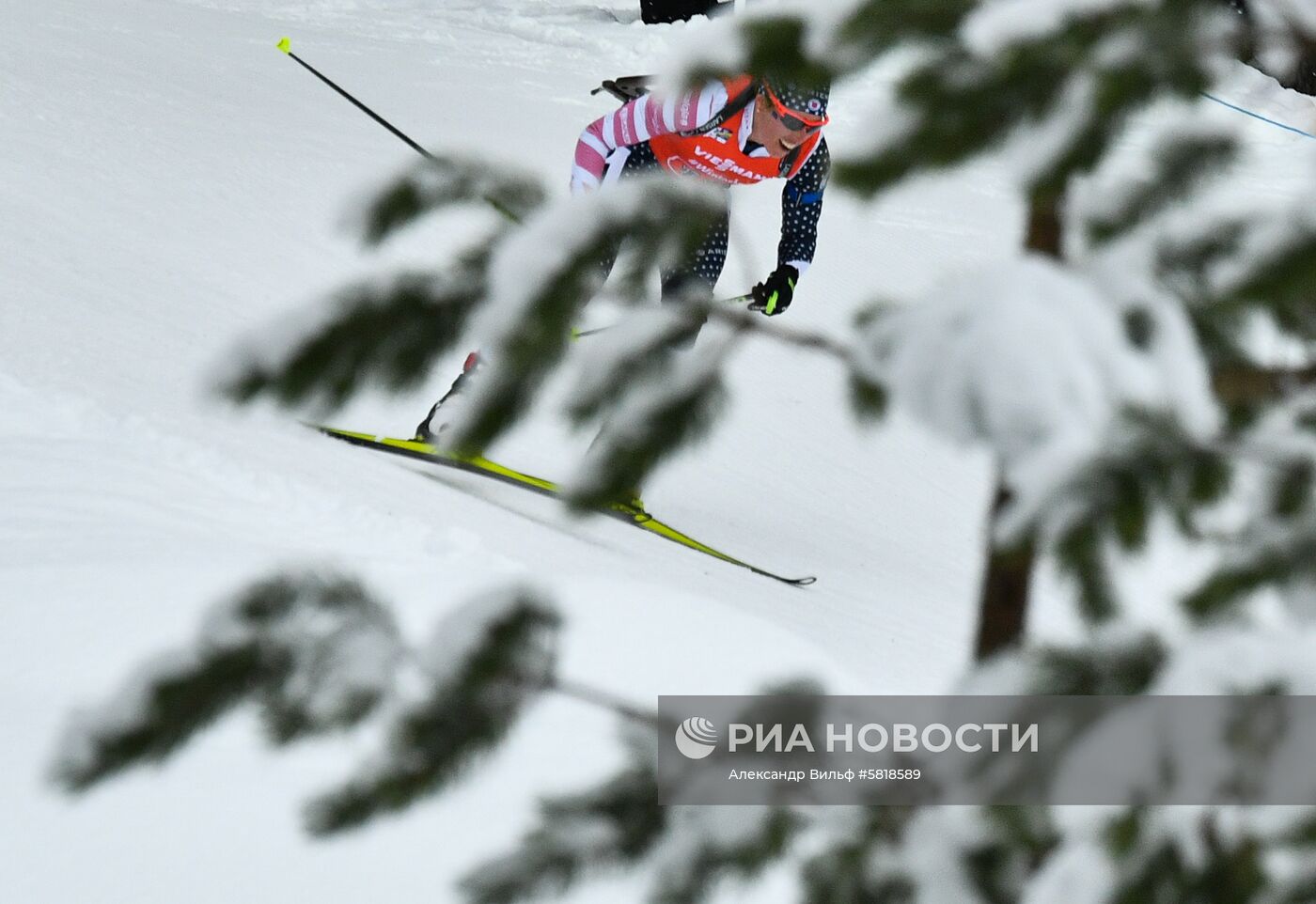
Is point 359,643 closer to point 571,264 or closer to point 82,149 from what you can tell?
point 571,264

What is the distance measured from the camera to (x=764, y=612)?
3846mm

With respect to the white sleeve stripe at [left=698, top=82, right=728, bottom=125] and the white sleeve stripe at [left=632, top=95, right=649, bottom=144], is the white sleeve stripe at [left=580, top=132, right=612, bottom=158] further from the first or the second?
the white sleeve stripe at [left=698, top=82, right=728, bottom=125]

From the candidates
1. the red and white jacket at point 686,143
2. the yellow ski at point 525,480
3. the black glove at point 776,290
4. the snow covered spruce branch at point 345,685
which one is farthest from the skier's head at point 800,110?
the snow covered spruce branch at point 345,685

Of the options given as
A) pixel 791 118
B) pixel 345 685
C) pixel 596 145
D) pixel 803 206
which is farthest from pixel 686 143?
pixel 345 685

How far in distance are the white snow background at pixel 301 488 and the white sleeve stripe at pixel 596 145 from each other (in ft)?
3.60

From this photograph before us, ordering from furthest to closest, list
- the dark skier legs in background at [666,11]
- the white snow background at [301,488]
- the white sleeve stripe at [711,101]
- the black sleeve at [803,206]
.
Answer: the dark skier legs in background at [666,11]
the black sleeve at [803,206]
the white sleeve stripe at [711,101]
the white snow background at [301,488]

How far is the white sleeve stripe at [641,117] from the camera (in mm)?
4285

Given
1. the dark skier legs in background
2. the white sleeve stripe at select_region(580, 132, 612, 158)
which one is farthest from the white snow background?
the dark skier legs in background

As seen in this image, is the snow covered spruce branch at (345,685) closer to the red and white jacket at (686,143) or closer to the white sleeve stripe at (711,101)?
the white sleeve stripe at (711,101)

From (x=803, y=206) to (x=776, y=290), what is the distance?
0.33m

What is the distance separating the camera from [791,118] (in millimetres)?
4195

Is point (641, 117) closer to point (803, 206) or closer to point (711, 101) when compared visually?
point (711, 101)

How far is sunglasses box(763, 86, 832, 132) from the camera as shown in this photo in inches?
163

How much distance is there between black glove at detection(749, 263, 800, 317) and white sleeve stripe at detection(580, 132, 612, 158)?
68 centimetres
